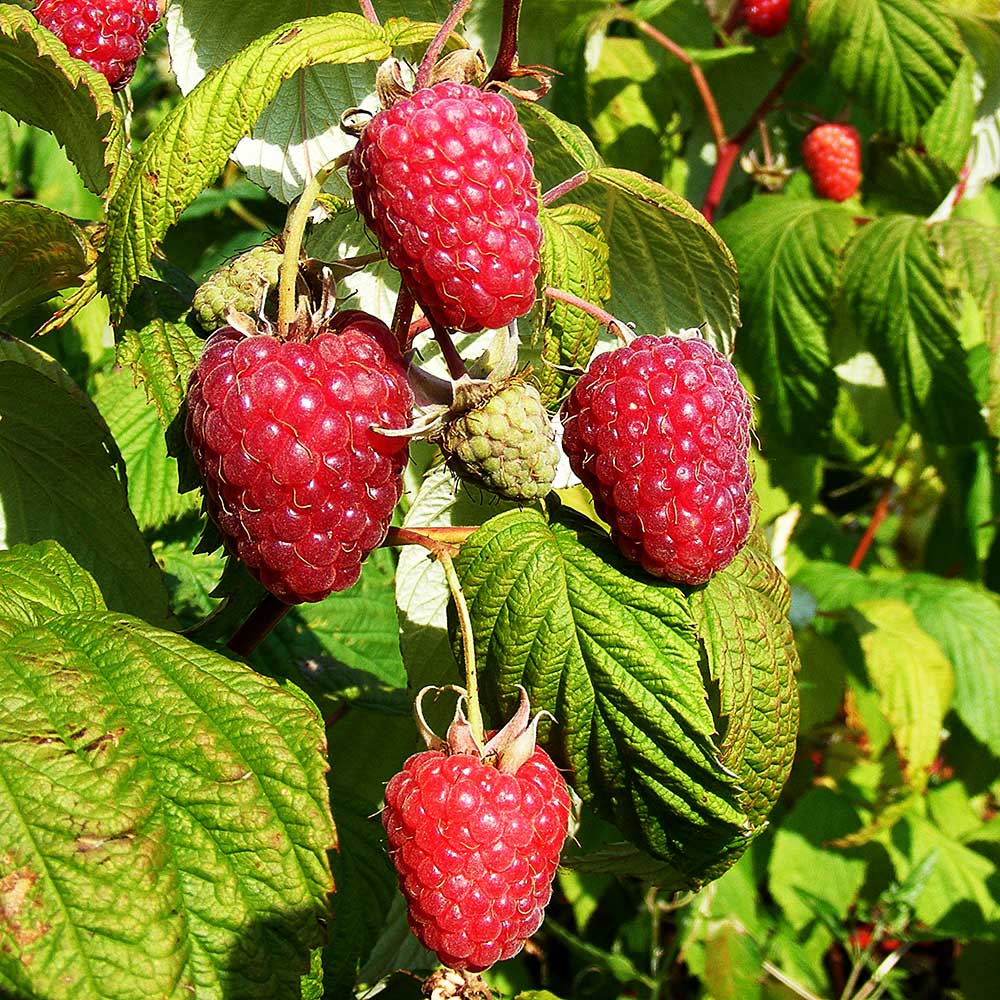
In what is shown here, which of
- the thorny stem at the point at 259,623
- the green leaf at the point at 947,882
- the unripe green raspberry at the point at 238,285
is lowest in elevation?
the green leaf at the point at 947,882

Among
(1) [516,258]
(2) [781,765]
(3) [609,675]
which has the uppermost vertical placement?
(1) [516,258]

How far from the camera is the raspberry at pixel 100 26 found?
38.8 inches

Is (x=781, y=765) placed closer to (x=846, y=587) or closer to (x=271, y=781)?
(x=271, y=781)

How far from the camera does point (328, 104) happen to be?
1.07 metres

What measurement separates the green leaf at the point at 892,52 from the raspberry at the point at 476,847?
1.46m

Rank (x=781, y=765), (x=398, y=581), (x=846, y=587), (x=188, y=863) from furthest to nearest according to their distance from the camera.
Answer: (x=846, y=587), (x=398, y=581), (x=781, y=765), (x=188, y=863)

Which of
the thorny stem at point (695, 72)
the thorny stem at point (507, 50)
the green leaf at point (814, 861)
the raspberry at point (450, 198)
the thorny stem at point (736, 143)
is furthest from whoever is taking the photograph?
the green leaf at point (814, 861)

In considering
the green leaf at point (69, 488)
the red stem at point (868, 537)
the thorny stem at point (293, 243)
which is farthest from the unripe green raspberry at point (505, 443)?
the red stem at point (868, 537)

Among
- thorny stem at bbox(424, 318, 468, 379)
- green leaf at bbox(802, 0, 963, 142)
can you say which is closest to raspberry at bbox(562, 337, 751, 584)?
thorny stem at bbox(424, 318, 468, 379)

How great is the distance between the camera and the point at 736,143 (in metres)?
2.14

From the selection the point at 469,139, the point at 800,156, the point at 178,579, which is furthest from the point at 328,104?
the point at 800,156

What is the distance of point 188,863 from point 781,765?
1.61 feet

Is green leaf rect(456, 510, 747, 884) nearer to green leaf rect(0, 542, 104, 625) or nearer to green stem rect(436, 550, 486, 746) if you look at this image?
green stem rect(436, 550, 486, 746)

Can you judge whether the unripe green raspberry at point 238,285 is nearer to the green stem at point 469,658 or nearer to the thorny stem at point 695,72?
the green stem at point 469,658
